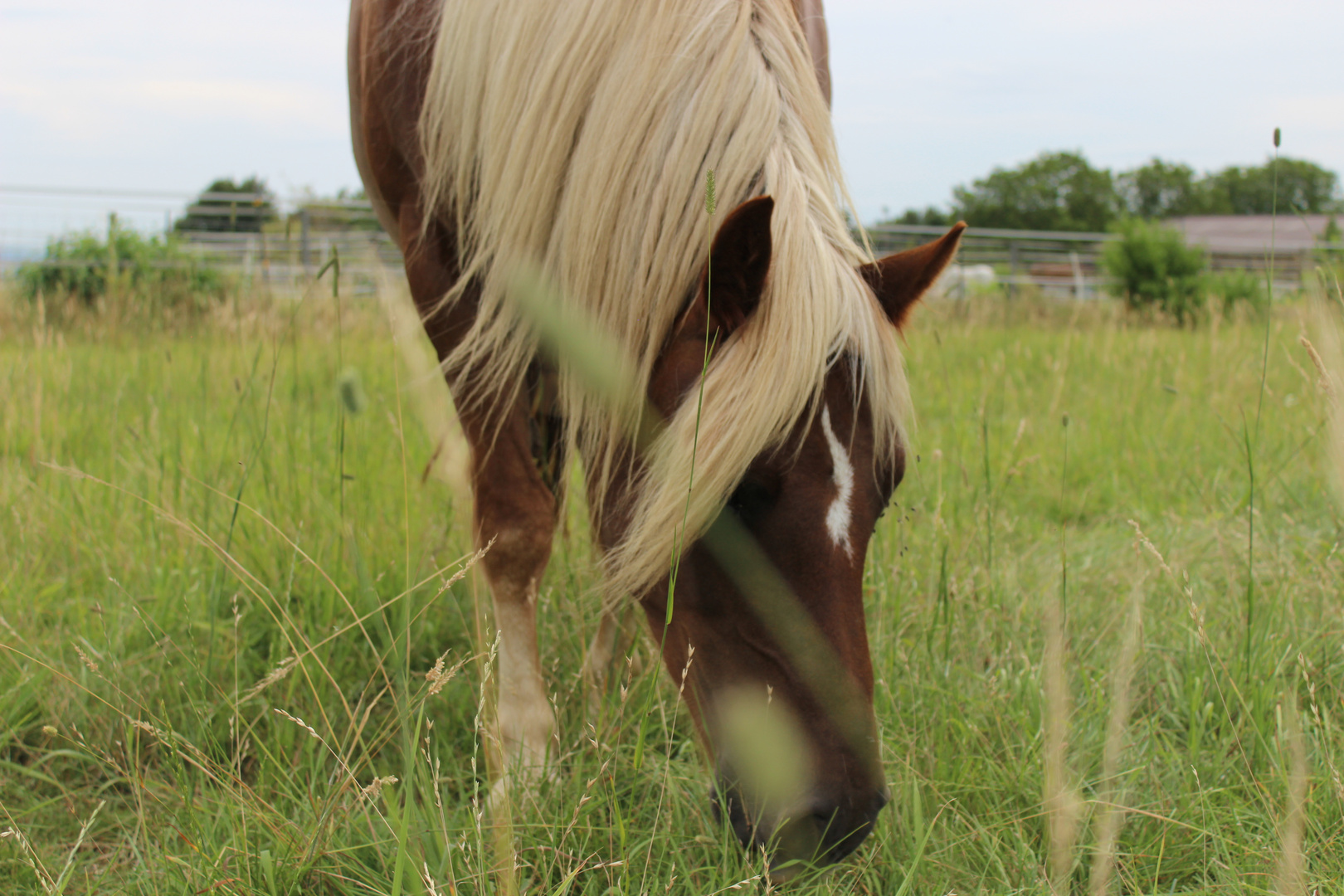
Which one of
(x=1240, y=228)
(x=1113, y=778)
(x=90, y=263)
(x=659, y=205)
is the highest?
(x=1240, y=228)

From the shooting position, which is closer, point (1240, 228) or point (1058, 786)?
point (1058, 786)

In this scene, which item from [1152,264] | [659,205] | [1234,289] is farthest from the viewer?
[1152,264]

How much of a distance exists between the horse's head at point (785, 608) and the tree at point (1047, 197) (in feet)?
194

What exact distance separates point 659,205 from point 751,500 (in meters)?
0.53

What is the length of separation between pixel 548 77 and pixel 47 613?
6.32 feet

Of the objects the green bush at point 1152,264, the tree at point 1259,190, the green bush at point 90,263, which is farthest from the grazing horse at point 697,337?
the tree at point 1259,190

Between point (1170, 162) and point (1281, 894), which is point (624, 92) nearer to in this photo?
point (1281, 894)

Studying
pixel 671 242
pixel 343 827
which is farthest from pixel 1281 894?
pixel 343 827

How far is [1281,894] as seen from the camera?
3.09ft

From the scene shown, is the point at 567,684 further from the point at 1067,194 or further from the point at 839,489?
the point at 1067,194

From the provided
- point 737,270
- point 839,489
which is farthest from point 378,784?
point 737,270

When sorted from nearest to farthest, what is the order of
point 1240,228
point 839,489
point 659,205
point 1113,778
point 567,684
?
point 839,489, point 659,205, point 1113,778, point 567,684, point 1240,228

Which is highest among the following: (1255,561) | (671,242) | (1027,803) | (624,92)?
(624,92)

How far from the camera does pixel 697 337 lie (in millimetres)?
1335
